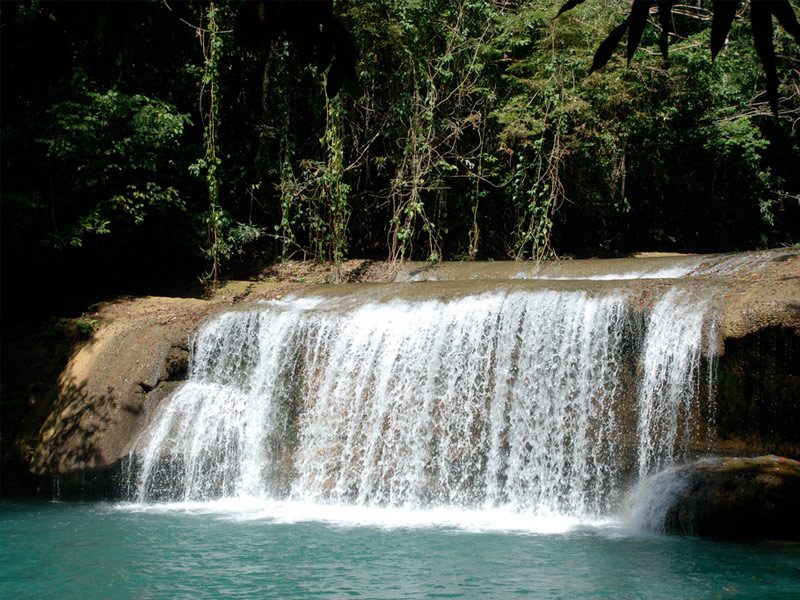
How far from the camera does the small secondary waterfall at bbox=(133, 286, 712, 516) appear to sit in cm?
731

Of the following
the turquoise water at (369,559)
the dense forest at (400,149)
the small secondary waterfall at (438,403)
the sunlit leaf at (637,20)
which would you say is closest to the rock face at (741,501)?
the turquoise water at (369,559)

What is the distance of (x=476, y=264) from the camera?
40.7 feet

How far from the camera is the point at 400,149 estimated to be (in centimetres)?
1399

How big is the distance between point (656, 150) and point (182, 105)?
8.92m

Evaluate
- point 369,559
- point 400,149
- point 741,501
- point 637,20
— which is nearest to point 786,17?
point 637,20

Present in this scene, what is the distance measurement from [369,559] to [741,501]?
307cm

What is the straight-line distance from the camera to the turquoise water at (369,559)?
5.01 metres

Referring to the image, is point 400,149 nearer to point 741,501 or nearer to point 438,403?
point 438,403

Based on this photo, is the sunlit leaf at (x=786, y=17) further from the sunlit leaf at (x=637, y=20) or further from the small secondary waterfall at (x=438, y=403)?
the small secondary waterfall at (x=438, y=403)

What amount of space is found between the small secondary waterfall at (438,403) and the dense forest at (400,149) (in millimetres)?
3804

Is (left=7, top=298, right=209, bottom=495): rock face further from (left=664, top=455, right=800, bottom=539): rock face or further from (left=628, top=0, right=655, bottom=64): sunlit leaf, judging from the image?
(left=628, top=0, right=655, bottom=64): sunlit leaf

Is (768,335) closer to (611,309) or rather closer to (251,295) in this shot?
(611,309)

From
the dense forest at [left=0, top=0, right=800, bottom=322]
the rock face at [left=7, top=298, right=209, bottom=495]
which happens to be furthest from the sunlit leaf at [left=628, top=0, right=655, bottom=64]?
the dense forest at [left=0, top=0, right=800, bottom=322]

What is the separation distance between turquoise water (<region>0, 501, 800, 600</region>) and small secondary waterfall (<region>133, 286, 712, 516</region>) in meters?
0.58
